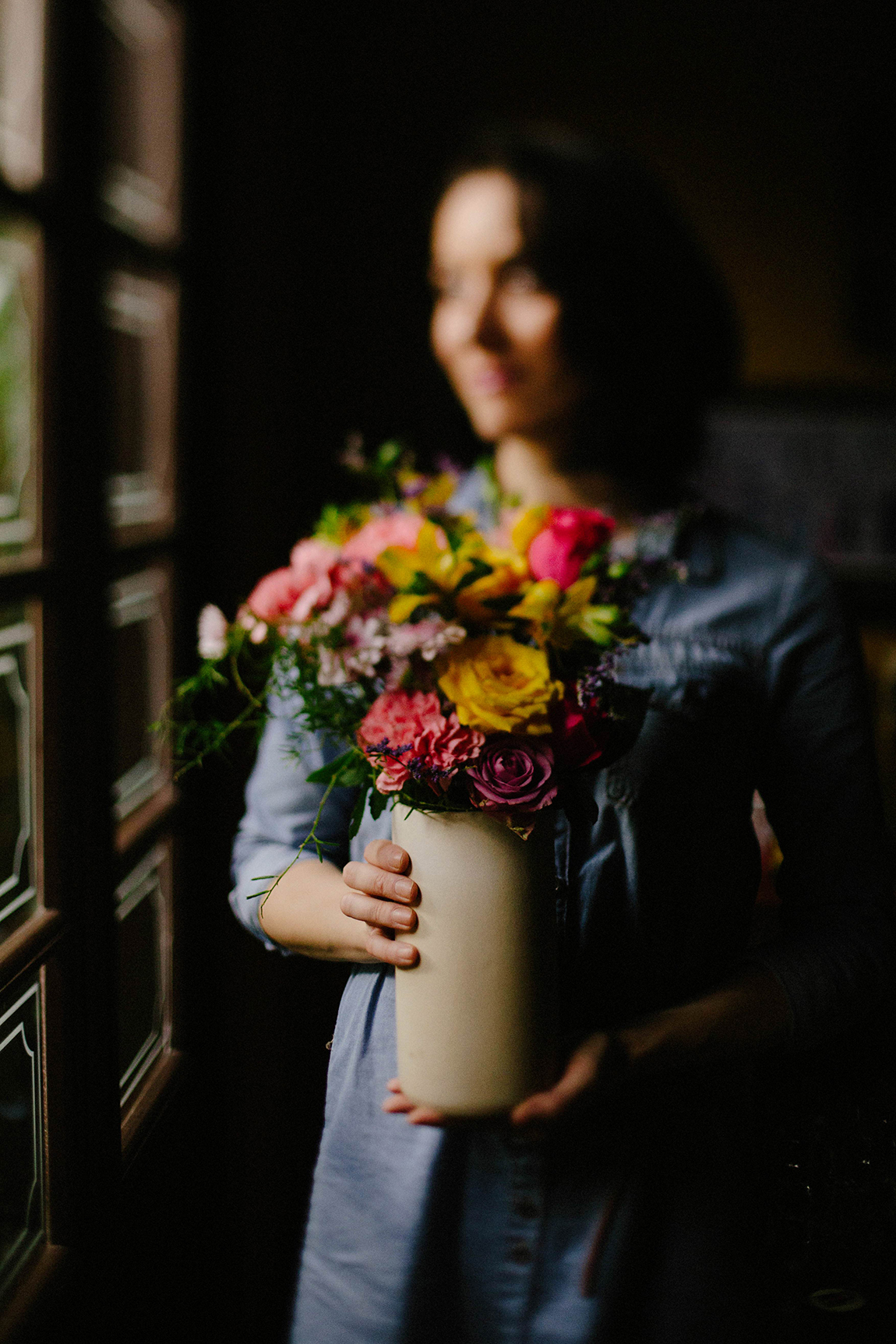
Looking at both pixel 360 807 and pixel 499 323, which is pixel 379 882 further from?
pixel 499 323

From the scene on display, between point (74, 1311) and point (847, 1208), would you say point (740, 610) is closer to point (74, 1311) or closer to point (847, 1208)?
point (847, 1208)

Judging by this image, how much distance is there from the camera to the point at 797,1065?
954mm

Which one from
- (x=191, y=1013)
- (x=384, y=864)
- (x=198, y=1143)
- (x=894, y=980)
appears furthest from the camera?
→ (x=191, y=1013)

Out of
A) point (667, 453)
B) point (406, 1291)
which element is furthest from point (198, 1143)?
point (667, 453)

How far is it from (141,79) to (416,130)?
0.95 meters

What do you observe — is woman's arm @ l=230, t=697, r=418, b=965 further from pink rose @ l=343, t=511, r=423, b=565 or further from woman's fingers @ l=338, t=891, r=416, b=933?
pink rose @ l=343, t=511, r=423, b=565

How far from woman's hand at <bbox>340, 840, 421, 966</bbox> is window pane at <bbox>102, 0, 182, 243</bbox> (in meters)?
1.07

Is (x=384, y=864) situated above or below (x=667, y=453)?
below

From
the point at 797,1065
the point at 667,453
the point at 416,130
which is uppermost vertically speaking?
the point at 416,130

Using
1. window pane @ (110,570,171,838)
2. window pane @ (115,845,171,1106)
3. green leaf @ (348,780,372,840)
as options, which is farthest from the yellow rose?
window pane @ (110,570,171,838)

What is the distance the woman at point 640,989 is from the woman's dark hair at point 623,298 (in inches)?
8.6

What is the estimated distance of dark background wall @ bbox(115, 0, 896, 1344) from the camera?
1.67m

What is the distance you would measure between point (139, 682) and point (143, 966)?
1.39ft

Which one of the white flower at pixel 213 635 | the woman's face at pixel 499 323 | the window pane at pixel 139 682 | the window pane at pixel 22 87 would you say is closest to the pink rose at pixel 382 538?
the white flower at pixel 213 635
